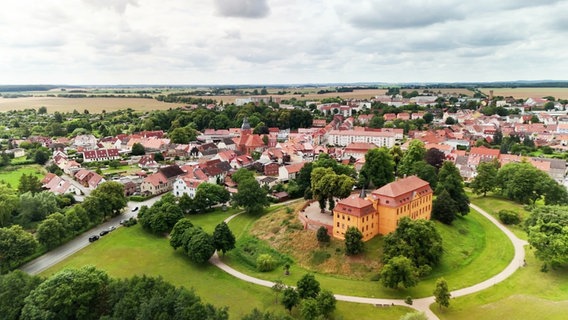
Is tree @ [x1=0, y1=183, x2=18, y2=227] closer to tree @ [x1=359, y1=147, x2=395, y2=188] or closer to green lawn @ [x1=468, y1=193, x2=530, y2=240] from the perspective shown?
tree @ [x1=359, y1=147, x2=395, y2=188]

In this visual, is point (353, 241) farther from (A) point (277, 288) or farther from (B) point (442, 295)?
(B) point (442, 295)

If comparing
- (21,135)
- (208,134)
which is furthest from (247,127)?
(21,135)

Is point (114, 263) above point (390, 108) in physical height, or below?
below

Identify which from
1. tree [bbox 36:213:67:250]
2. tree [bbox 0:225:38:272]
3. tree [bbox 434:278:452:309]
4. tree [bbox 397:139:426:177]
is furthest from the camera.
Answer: tree [bbox 397:139:426:177]

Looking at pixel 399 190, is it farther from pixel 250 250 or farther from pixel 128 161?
pixel 128 161

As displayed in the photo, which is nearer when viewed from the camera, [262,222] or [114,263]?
[114,263]

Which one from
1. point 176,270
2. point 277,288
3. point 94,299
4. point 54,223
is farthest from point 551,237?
point 54,223

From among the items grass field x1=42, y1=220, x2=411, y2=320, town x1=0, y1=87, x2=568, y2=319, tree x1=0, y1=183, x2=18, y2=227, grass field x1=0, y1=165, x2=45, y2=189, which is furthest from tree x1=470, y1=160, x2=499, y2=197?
grass field x1=0, y1=165, x2=45, y2=189
